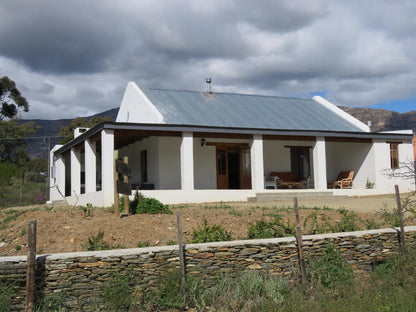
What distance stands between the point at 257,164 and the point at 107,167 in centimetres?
630

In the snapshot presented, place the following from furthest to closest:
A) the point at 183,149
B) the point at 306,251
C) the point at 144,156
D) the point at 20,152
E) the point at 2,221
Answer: the point at 20,152 → the point at 144,156 → the point at 183,149 → the point at 2,221 → the point at 306,251

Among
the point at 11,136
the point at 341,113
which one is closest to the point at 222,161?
the point at 341,113

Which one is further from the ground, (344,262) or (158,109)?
(158,109)

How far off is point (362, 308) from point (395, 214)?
440cm

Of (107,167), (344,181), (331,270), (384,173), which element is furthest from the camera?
(344,181)

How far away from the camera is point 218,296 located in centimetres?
730

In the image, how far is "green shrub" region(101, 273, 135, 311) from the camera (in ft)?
22.2

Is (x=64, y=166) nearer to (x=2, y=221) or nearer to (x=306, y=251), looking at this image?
(x=2, y=221)

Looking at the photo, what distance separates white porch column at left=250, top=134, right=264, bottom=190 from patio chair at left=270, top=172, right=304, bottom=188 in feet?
7.33

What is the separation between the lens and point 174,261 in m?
7.40

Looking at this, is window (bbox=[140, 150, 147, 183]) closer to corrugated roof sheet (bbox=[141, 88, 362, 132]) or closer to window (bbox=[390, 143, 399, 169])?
corrugated roof sheet (bbox=[141, 88, 362, 132])

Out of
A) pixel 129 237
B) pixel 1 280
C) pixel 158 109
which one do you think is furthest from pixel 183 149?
pixel 1 280

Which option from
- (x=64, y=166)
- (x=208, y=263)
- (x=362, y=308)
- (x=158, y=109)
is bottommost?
(x=362, y=308)

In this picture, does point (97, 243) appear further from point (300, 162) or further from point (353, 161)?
point (353, 161)
